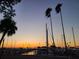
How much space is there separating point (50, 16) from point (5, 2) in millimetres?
53806

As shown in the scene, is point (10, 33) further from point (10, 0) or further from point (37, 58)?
point (10, 0)

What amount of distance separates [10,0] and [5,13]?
5.42ft

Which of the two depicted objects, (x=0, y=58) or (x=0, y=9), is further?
(x=0, y=58)

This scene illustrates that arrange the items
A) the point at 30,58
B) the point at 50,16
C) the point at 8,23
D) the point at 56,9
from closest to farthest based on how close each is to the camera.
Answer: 1. the point at 8,23
2. the point at 30,58
3. the point at 56,9
4. the point at 50,16

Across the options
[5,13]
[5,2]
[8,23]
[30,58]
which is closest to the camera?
[5,2]

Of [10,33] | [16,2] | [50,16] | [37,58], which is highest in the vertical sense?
[50,16]

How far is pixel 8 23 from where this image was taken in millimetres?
27656

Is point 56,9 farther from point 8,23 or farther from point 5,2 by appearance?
point 5,2

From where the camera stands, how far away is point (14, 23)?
1122 inches

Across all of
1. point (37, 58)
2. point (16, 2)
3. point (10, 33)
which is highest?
point (16, 2)

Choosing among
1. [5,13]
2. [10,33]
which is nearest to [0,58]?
[10,33]

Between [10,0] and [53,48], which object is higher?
[10,0]

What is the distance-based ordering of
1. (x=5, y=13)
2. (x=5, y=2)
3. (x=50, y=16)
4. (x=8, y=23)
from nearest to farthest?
(x=5, y=2)
(x=5, y=13)
(x=8, y=23)
(x=50, y=16)

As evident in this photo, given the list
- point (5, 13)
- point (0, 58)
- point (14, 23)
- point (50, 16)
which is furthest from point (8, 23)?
point (50, 16)
